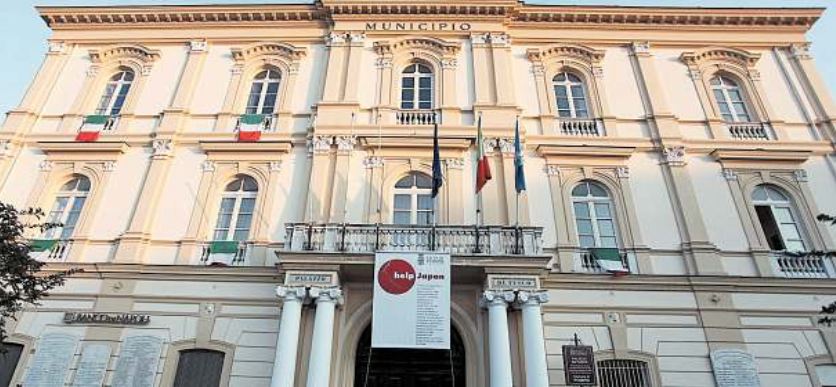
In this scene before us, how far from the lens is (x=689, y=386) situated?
11.7 meters

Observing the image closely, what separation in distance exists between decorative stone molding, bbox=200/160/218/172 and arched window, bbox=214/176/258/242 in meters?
0.62

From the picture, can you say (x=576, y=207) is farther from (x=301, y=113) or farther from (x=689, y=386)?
(x=301, y=113)

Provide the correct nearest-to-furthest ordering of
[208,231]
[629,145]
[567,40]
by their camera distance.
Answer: [208,231]
[629,145]
[567,40]

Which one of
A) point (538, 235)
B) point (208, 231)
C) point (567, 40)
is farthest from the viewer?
point (567, 40)

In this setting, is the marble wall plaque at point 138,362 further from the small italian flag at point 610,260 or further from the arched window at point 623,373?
the small italian flag at point 610,260

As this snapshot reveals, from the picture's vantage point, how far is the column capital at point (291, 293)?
11477 mm

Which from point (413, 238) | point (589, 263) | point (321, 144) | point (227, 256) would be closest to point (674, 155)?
point (589, 263)

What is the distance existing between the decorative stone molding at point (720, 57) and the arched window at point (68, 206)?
59.8ft

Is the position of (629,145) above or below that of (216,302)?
above

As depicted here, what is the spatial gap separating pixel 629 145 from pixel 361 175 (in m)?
7.49

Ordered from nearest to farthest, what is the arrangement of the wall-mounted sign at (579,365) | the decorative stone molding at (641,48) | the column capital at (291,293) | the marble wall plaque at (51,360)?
the wall-mounted sign at (579,365), the column capital at (291,293), the marble wall plaque at (51,360), the decorative stone molding at (641,48)

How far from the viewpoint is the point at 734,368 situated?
11.9m

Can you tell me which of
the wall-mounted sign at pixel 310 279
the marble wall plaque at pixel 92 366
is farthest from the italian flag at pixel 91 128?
the wall-mounted sign at pixel 310 279

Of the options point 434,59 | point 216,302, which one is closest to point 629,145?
point 434,59
